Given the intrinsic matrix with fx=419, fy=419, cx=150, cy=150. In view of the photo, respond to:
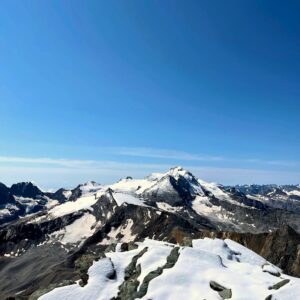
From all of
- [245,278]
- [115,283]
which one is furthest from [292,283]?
[115,283]

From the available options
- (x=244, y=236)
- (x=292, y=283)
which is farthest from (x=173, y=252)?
(x=244, y=236)

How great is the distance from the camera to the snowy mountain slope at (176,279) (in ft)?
143

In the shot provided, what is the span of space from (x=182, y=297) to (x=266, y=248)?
132 metres

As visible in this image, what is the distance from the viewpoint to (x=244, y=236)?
165750 mm

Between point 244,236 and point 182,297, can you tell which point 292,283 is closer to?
point 182,297

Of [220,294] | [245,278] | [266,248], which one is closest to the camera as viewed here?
[220,294]

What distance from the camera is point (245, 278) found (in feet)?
153

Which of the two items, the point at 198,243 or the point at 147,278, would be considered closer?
the point at 147,278

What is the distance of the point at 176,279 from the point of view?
152 feet

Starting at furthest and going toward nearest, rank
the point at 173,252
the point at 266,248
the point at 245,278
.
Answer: the point at 266,248 < the point at 173,252 < the point at 245,278

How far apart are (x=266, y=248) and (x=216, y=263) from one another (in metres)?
123

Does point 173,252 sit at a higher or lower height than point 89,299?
higher

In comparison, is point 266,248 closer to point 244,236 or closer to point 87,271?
point 244,236

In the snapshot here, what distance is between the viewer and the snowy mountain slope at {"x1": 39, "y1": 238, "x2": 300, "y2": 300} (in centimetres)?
4353
